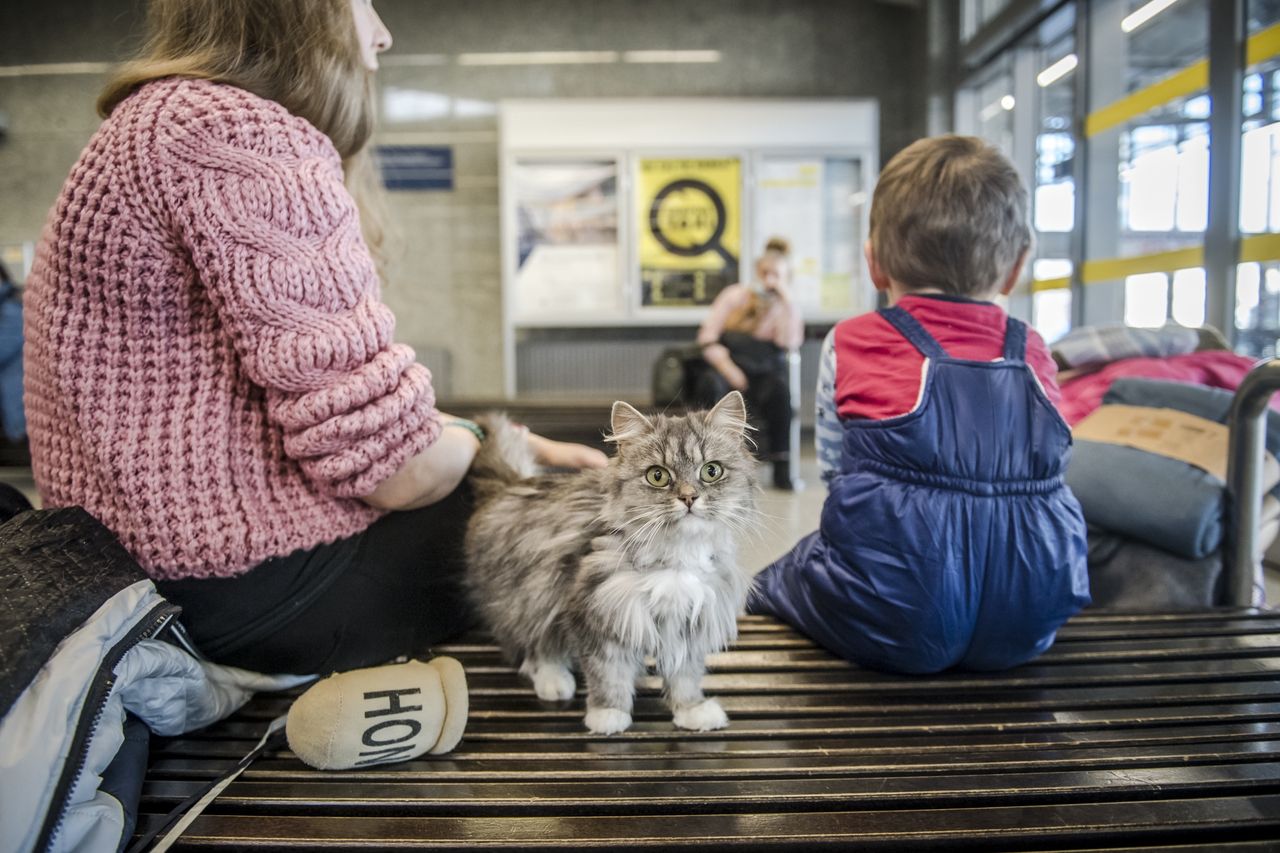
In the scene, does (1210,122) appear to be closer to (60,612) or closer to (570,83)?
(60,612)

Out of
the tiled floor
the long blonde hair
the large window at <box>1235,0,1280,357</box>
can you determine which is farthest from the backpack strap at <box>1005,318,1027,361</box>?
the large window at <box>1235,0,1280,357</box>

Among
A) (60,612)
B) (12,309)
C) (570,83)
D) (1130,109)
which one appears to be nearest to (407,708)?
(60,612)

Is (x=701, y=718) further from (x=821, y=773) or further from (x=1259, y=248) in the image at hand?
(x=1259, y=248)

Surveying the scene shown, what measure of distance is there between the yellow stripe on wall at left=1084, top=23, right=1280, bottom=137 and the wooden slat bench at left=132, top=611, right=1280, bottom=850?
107 inches

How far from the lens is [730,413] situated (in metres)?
1.08

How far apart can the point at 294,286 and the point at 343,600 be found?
454 millimetres

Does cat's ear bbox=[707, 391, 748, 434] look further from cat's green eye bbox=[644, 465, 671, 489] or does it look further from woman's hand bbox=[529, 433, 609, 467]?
woman's hand bbox=[529, 433, 609, 467]

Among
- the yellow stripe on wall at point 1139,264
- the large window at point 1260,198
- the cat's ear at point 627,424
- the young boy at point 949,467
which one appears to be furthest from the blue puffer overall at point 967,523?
the yellow stripe on wall at point 1139,264

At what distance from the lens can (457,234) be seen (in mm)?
6547

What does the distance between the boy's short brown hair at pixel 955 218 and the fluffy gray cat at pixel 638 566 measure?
49cm

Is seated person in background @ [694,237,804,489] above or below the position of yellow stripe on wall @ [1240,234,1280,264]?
below

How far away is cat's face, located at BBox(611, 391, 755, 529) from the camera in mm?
996

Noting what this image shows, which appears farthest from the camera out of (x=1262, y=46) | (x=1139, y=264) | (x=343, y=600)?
(x=1139, y=264)

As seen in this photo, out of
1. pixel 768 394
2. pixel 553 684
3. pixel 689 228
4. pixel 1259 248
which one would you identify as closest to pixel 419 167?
pixel 689 228
